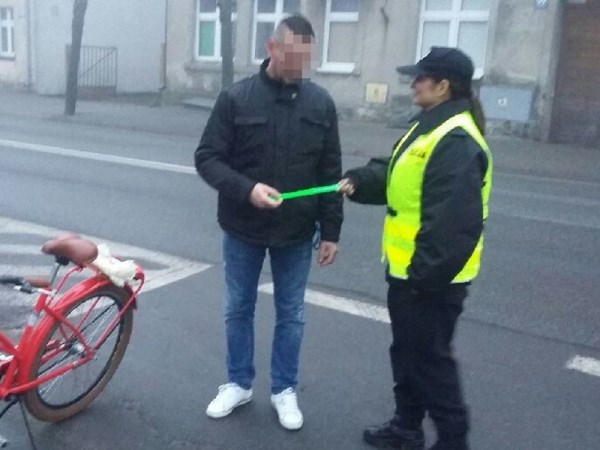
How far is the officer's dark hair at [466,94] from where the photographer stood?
3.46 meters

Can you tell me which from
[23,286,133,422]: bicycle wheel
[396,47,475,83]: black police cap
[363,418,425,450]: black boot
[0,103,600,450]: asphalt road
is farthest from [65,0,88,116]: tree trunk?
[396,47,475,83]: black police cap

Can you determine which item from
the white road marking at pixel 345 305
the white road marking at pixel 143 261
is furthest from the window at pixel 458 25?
the white road marking at pixel 345 305

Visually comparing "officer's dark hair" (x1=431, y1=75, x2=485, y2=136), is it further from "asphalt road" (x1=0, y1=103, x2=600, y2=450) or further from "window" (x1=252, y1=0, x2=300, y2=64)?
"window" (x1=252, y1=0, x2=300, y2=64)

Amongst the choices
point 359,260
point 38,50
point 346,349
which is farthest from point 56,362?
point 38,50

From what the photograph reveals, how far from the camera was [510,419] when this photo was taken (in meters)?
4.39

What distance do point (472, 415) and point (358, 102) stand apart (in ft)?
56.2

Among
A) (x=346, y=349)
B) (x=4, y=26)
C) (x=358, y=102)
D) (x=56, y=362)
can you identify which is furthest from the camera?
(x=4, y=26)

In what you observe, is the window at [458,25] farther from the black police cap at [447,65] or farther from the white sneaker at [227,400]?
the black police cap at [447,65]

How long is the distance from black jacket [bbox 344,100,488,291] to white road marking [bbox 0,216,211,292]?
11.3ft

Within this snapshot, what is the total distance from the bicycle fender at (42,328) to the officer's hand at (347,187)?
1263mm

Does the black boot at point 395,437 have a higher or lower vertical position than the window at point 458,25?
lower

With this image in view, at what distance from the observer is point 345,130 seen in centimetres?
1938

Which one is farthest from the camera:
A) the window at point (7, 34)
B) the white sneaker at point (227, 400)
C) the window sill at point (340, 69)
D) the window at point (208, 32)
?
the window at point (7, 34)

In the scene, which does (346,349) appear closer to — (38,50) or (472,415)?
(472,415)
